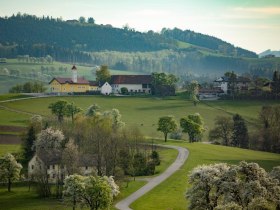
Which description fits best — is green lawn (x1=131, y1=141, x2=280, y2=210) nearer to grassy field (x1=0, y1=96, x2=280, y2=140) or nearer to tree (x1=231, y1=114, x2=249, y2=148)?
tree (x1=231, y1=114, x2=249, y2=148)

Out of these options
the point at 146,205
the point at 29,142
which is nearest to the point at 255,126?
the point at 29,142

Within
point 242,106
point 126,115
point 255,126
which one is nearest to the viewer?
point 255,126

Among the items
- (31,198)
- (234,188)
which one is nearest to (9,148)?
(31,198)

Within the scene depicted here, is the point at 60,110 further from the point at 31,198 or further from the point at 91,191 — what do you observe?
the point at 91,191

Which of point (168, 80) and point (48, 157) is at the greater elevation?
point (168, 80)

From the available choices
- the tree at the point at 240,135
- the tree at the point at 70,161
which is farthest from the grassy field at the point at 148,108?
the tree at the point at 70,161

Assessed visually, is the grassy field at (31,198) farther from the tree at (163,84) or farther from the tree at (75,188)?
the tree at (163,84)

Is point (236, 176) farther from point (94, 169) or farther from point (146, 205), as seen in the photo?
point (94, 169)

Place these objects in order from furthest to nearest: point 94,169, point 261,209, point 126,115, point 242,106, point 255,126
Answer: point 242,106
point 126,115
point 255,126
point 94,169
point 261,209

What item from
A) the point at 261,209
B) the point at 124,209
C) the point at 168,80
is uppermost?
the point at 168,80
